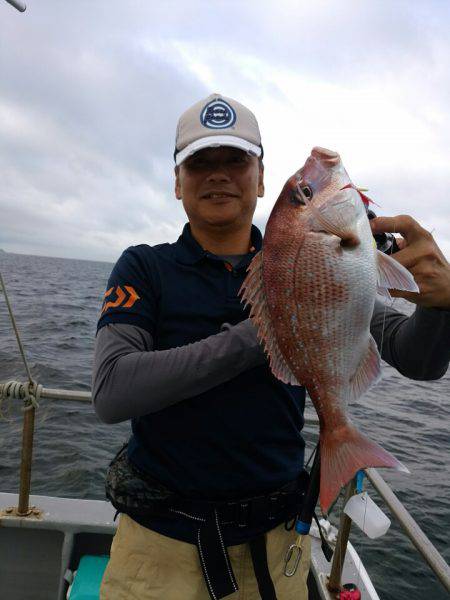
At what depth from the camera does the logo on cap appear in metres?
2.07

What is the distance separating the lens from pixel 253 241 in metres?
2.34

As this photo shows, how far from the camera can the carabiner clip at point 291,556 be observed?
2.10m

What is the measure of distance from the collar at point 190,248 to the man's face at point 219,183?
0.42ft

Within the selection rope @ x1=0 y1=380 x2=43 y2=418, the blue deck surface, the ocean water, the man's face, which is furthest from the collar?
the ocean water

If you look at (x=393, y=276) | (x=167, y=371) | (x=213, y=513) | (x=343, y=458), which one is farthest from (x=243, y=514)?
(x=393, y=276)

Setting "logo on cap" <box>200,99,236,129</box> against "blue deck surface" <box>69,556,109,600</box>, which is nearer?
"logo on cap" <box>200,99,236,129</box>

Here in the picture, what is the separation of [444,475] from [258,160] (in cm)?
779

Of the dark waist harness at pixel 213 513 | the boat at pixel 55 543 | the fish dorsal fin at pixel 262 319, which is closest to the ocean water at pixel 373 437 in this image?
the boat at pixel 55 543

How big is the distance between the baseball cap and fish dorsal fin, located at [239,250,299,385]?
563mm

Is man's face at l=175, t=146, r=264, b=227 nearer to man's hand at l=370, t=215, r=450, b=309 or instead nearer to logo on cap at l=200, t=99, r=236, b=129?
logo on cap at l=200, t=99, r=236, b=129

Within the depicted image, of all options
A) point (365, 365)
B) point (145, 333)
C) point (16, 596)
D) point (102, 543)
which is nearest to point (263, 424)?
point (365, 365)

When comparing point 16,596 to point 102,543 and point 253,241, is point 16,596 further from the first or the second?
point 253,241

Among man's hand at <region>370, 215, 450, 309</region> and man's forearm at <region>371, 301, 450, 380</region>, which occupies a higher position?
man's hand at <region>370, 215, 450, 309</region>

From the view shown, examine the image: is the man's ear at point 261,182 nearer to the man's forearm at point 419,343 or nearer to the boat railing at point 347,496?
the man's forearm at point 419,343
